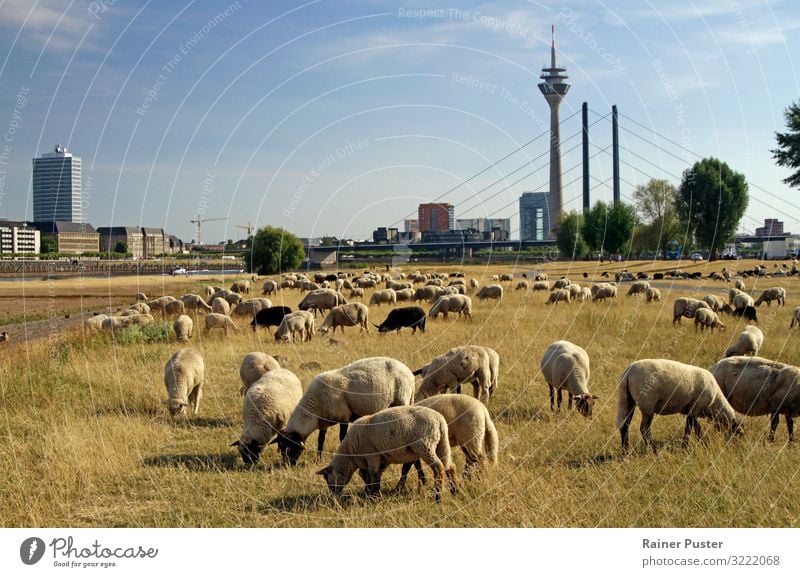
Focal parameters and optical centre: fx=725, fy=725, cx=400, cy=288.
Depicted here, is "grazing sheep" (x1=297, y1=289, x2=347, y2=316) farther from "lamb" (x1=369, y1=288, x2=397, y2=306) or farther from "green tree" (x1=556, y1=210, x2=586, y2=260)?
"green tree" (x1=556, y1=210, x2=586, y2=260)

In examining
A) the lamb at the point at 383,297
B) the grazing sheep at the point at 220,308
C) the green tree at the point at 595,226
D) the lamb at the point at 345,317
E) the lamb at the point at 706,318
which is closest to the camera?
the lamb at the point at 706,318

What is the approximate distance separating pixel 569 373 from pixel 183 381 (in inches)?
294

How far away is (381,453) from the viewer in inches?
360

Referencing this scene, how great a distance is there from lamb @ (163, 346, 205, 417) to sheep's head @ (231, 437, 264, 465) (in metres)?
3.04

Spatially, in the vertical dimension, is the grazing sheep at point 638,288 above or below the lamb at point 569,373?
above

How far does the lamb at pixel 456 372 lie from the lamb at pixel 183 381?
4.43 meters

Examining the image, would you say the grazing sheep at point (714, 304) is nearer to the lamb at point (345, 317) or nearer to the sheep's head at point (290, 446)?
the lamb at point (345, 317)

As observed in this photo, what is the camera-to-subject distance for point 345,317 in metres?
27.3

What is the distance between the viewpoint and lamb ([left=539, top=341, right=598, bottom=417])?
13422 mm

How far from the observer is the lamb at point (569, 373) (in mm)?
13422

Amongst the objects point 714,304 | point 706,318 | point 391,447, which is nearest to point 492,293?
point 714,304

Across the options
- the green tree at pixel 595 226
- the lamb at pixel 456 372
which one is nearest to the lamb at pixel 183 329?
Answer: the lamb at pixel 456 372

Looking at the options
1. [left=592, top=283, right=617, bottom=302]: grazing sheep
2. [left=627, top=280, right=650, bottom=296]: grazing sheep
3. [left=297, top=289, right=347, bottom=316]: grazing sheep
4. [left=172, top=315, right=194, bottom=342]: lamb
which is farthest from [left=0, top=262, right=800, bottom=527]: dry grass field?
[left=627, top=280, right=650, bottom=296]: grazing sheep

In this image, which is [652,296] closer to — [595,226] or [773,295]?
[773,295]
